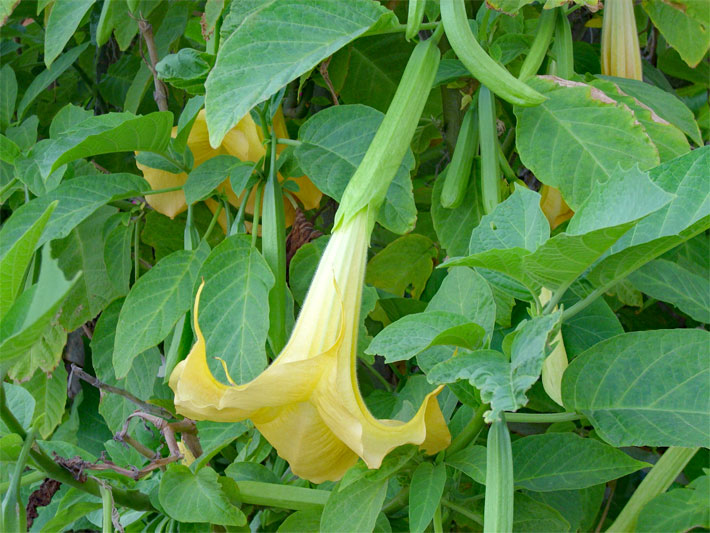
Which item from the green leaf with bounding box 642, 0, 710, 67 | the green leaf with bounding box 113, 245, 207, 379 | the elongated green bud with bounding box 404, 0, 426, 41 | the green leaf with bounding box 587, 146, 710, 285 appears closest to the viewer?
the green leaf with bounding box 587, 146, 710, 285

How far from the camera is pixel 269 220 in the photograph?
0.62 m

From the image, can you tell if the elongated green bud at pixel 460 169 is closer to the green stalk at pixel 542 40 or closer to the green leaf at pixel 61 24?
the green stalk at pixel 542 40

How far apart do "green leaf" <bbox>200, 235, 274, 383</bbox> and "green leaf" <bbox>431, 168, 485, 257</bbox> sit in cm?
17

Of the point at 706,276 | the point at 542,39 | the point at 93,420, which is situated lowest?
the point at 93,420

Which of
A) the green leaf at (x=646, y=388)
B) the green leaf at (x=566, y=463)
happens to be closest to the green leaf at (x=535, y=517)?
the green leaf at (x=566, y=463)

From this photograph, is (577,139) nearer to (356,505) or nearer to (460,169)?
(460,169)

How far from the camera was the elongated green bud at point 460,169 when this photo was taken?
2.10 ft

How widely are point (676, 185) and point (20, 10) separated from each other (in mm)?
891

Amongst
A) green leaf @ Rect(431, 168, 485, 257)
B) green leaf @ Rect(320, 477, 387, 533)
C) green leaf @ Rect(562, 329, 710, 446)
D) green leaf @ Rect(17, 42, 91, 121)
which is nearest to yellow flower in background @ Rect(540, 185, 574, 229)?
green leaf @ Rect(431, 168, 485, 257)

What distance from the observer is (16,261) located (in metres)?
0.41

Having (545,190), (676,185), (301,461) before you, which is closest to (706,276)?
(545,190)

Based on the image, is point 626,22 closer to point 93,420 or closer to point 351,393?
point 351,393

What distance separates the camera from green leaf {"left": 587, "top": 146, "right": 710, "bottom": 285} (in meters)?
0.43

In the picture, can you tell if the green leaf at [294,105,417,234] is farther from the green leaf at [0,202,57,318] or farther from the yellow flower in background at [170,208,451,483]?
the green leaf at [0,202,57,318]
